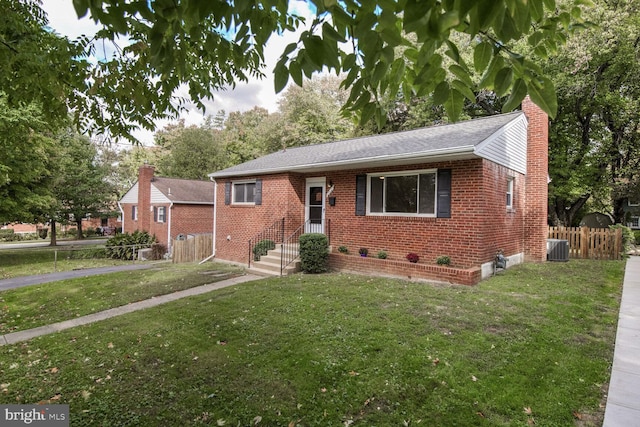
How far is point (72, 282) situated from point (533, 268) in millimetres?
14024

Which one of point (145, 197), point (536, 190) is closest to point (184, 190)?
point (145, 197)

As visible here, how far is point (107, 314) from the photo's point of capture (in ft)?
21.9

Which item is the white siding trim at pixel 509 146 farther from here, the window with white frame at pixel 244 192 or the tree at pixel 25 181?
the tree at pixel 25 181

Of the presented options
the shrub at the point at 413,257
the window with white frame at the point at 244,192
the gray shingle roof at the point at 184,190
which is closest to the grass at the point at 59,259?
the gray shingle roof at the point at 184,190

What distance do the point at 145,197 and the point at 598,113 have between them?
27857 mm

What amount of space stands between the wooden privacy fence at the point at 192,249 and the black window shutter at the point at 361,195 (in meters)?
8.54

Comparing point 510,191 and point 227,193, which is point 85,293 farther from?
point 510,191

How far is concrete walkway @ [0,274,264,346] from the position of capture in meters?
5.59

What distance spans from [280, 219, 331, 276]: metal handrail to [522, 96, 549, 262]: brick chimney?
7.13m

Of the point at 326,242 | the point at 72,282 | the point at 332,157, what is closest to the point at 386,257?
the point at 326,242

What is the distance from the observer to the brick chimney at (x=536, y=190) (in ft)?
38.3

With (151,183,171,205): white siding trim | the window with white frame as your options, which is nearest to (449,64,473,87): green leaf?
the window with white frame

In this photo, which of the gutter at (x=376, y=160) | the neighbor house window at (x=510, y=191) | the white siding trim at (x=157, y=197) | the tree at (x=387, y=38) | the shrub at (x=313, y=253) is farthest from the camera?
the white siding trim at (x=157, y=197)

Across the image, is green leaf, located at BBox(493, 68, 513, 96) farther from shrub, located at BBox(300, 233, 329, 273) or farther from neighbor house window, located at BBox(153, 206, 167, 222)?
neighbor house window, located at BBox(153, 206, 167, 222)
